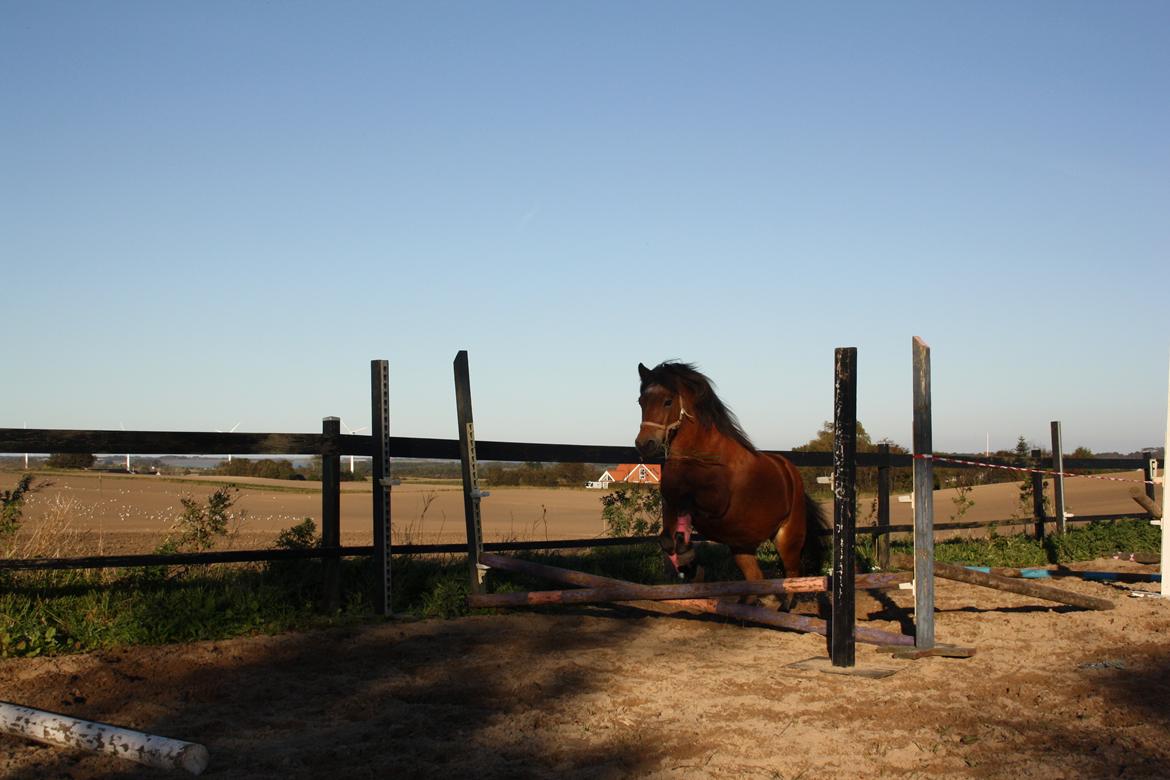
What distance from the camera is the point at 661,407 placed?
22.2ft

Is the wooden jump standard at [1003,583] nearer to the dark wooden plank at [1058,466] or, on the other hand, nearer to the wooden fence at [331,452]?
the wooden fence at [331,452]

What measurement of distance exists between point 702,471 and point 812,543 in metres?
1.83

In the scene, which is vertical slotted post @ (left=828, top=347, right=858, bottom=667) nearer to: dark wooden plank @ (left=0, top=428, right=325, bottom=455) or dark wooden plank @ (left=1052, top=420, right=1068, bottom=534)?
dark wooden plank @ (left=0, top=428, right=325, bottom=455)

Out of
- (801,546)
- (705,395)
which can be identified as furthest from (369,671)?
(801,546)

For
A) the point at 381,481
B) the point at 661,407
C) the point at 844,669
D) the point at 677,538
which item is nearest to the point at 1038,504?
the point at 677,538

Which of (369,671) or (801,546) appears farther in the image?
(801,546)

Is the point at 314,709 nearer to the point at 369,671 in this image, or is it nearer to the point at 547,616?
the point at 369,671

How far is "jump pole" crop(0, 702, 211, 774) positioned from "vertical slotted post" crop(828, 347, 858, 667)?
11.6ft

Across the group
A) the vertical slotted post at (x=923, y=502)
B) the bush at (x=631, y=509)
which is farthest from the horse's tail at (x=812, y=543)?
the bush at (x=631, y=509)

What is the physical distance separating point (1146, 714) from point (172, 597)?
568cm

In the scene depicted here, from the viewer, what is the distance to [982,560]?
11.6m

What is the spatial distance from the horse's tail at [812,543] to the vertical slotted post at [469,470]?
2601 mm

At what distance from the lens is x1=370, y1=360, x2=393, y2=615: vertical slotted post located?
7.27 m

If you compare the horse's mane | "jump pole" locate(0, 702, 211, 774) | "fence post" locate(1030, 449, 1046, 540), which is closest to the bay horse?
the horse's mane
